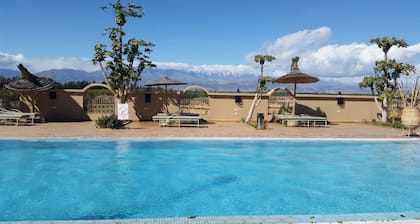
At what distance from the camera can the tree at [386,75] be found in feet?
55.4

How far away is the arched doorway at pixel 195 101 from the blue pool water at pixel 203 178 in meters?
6.55

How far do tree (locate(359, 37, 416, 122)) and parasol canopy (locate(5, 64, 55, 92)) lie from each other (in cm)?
1692

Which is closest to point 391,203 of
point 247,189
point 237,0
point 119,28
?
point 247,189

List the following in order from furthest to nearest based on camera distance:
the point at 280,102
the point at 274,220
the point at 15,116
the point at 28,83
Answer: the point at 280,102, the point at 28,83, the point at 15,116, the point at 274,220

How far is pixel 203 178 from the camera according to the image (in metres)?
8.79

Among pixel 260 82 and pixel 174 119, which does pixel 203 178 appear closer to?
pixel 174 119

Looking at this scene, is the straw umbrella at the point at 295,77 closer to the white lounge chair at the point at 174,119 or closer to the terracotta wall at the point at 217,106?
the terracotta wall at the point at 217,106

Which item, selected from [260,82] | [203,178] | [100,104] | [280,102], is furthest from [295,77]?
[100,104]

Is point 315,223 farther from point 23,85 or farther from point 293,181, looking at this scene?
point 23,85

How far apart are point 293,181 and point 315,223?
4594 millimetres

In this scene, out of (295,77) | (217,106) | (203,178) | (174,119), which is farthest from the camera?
(217,106)

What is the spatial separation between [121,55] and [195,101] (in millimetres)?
4776

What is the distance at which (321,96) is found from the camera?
18750mm

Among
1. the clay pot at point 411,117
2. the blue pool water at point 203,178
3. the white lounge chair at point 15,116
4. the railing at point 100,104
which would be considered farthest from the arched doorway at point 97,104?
the clay pot at point 411,117
